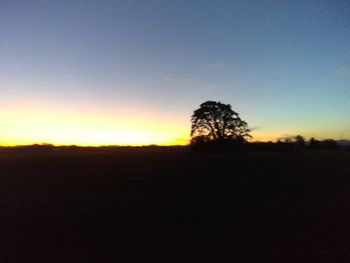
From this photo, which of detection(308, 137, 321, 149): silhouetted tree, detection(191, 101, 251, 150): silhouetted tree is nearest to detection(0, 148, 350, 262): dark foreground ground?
detection(191, 101, 251, 150): silhouetted tree

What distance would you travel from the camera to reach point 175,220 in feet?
37.4

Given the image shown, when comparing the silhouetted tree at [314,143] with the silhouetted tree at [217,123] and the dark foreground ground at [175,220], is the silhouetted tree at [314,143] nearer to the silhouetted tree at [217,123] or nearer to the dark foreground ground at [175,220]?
the silhouetted tree at [217,123]

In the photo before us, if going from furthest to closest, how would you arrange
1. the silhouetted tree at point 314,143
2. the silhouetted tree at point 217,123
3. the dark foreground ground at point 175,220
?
the silhouetted tree at point 314,143
the silhouetted tree at point 217,123
the dark foreground ground at point 175,220

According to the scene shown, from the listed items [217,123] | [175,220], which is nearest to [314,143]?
[217,123]

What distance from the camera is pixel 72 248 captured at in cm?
890

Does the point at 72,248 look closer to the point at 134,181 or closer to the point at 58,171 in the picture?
the point at 134,181

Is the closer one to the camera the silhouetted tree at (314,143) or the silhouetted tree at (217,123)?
the silhouetted tree at (217,123)

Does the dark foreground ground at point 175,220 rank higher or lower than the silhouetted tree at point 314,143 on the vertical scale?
lower

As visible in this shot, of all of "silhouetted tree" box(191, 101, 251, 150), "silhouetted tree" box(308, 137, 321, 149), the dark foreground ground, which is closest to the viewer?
the dark foreground ground

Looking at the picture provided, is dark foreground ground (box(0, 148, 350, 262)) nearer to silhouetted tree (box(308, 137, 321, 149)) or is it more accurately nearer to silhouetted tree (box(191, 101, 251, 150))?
silhouetted tree (box(191, 101, 251, 150))

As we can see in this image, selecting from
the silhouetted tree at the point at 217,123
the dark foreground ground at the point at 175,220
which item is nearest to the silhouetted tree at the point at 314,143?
the silhouetted tree at the point at 217,123

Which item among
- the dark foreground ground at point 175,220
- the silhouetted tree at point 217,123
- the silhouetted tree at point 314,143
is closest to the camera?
the dark foreground ground at point 175,220

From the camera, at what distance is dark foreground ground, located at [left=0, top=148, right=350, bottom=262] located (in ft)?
28.0

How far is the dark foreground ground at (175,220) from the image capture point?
853 centimetres
